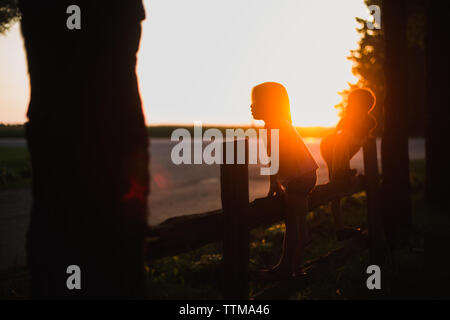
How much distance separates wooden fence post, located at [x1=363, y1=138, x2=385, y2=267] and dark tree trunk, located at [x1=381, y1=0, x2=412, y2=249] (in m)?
2.42

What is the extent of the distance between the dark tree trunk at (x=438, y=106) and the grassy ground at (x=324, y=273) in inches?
97.1

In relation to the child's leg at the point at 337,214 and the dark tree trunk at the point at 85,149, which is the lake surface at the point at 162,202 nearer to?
the dark tree trunk at the point at 85,149

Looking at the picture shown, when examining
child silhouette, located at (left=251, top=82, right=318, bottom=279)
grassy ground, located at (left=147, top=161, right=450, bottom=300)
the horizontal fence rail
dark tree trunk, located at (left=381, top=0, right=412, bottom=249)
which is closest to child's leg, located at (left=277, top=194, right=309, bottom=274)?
child silhouette, located at (left=251, top=82, right=318, bottom=279)

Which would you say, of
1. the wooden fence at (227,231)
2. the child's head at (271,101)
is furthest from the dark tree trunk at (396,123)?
the wooden fence at (227,231)

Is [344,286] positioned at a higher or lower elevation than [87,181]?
lower

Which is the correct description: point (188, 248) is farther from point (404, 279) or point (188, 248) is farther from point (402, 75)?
point (402, 75)

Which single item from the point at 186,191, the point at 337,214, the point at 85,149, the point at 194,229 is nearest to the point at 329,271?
the point at 337,214

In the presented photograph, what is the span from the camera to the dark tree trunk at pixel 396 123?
759cm

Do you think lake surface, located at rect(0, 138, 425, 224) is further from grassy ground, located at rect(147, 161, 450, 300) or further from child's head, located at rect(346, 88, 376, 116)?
child's head, located at rect(346, 88, 376, 116)

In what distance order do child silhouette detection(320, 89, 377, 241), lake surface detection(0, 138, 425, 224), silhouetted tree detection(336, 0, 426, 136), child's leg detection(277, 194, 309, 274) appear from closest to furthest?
1. child's leg detection(277, 194, 309, 274)
2. child silhouette detection(320, 89, 377, 241)
3. lake surface detection(0, 138, 425, 224)
4. silhouetted tree detection(336, 0, 426, 136)

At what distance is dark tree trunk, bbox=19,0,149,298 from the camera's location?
7.51 ft

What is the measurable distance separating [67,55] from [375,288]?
4.70 m
